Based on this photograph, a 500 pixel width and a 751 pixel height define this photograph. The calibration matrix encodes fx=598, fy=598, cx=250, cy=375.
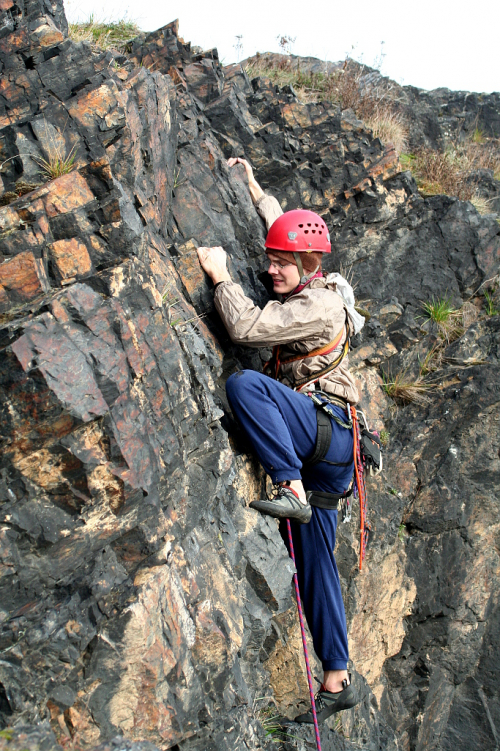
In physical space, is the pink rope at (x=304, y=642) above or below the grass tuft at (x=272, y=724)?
above

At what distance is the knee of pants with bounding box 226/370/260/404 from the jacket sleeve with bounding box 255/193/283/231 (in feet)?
7.71

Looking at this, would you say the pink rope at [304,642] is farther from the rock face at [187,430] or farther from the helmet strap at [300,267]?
the helmet strap at [300,267]

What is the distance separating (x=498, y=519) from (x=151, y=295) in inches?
195

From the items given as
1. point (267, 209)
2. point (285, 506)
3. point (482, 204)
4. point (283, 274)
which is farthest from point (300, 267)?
point (482, 204)

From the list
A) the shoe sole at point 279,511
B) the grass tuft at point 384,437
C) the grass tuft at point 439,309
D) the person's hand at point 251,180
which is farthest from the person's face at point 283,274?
the grass tuft at point 439,309

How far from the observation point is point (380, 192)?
745 cm

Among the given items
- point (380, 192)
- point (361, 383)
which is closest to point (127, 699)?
point (361, 383)

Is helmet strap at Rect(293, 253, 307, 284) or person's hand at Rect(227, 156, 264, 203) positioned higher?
person's hand at Rect(227, 156, 264, 203)

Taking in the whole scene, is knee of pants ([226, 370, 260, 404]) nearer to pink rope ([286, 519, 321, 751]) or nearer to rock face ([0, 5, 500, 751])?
rock face ([0, 5, 500, 751])

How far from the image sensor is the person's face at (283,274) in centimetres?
530

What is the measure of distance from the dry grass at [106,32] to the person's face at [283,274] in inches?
129

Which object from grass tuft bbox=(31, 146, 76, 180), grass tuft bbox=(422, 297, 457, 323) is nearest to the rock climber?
grass tuft bbox=(31, 146, 76, 180)

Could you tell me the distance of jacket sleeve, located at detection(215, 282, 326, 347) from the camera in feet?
15.5

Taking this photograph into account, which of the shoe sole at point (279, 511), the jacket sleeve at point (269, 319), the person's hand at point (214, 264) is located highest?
the person's hand at point (214, 264)
